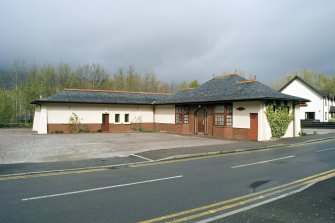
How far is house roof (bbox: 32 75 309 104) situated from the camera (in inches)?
972

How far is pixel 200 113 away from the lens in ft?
98.7

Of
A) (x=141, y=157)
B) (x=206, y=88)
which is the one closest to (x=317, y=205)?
(x=141, y=157)

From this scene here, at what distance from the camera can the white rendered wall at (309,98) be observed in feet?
168

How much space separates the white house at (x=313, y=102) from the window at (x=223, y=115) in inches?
1212

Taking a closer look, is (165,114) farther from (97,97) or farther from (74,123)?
(74,123)

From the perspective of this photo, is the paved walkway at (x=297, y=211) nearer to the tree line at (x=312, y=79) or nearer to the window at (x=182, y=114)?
the window at (x=182, y=114)

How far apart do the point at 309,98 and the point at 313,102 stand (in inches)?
41.6

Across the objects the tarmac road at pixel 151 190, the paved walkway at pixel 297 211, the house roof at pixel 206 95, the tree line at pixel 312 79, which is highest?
the tree line at pixel 312 79

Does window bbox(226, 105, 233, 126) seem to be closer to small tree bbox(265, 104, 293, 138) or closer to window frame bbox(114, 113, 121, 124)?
small tree bbox(265, 104, 293, 138)

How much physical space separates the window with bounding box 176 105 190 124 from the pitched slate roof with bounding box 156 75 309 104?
872 millimetres

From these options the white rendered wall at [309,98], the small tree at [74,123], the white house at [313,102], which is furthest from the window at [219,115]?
the white house at [313,102]

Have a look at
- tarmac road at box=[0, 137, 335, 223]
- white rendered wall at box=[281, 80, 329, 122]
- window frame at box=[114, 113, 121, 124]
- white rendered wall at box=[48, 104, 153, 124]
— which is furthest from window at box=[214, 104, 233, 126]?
white rendered wall at box=[281, 80, 329, 122]

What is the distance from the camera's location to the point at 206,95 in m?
29.8

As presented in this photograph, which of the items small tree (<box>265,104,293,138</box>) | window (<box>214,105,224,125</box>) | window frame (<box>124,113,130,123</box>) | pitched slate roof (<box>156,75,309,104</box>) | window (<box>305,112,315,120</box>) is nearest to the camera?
small tree (<box>265,104,293,138</box>)
